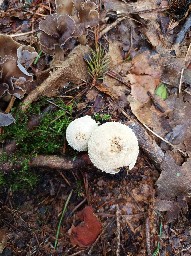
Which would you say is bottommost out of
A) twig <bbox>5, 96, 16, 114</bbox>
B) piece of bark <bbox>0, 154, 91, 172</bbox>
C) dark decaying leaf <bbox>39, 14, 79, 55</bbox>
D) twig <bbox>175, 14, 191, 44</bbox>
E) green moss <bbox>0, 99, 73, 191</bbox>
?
piece of bark <bbox>0, 154, 91, 172</bbox>

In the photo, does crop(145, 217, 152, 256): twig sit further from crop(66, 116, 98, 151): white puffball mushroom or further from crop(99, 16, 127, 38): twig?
crop(99, 16, 127, 38): twig

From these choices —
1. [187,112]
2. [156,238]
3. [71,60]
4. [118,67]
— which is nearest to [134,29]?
[118,67]

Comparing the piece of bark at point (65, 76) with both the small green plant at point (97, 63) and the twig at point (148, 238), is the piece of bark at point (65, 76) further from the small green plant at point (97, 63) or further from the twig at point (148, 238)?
the twig at point (148, 238)

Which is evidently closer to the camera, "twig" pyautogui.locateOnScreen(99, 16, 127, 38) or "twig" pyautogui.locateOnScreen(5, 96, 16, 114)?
"twig" pyautogui.locateOnScreen(5, 96, 16, 114)

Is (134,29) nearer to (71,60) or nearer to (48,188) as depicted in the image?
(71,60)

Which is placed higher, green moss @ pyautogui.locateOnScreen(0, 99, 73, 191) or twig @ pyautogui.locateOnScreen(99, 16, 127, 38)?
twig @ pyautogui.locateOnScreen(99, 16, 127, 38)

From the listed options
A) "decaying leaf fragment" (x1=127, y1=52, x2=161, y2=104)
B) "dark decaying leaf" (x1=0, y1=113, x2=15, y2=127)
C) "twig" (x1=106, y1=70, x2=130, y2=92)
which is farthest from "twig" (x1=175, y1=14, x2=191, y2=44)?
"dark decaying leaf" (x1=0, y1=113, x2=15, y2=127)

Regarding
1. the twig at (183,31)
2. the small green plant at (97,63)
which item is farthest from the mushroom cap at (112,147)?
the twig at (183,31)
